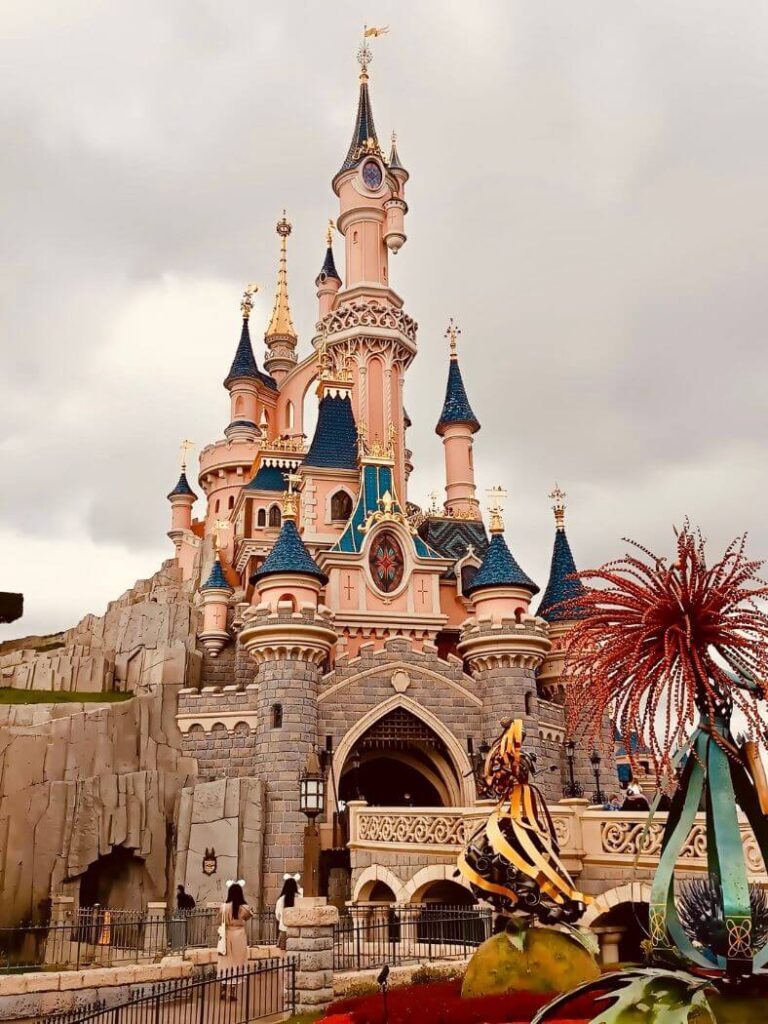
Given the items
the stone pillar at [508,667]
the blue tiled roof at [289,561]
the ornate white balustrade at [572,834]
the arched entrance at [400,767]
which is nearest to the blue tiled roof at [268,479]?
the blue tiled roof at [289,561]

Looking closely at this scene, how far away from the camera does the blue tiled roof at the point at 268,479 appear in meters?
37.8

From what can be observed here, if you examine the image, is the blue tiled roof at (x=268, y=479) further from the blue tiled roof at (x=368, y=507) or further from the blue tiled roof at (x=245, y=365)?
the blue tiled roof at (x=245, y=365)

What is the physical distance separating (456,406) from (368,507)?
11.1 metres

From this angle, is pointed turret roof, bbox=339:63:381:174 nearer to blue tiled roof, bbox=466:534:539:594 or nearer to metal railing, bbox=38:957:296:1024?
blue tiled roof, bbox=466:534:539:594

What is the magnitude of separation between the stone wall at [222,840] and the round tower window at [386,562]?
8104 millimetres

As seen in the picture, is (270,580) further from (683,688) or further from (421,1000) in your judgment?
(683,688)

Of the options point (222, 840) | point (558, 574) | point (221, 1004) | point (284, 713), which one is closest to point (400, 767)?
point (284, 713)

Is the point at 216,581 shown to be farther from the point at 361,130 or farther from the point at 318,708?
the point at 361,130

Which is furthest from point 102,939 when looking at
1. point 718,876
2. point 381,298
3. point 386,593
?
point 381,298

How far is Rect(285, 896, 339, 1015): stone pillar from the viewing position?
11.4 metres

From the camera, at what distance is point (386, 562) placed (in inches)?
1155

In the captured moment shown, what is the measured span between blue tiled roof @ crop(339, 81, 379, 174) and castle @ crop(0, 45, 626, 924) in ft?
23.3

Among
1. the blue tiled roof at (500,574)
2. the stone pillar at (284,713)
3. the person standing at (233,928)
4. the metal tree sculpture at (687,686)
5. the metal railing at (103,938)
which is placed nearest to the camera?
the metal tree sculpture at (687,686)

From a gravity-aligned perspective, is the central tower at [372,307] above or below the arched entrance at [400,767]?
above
